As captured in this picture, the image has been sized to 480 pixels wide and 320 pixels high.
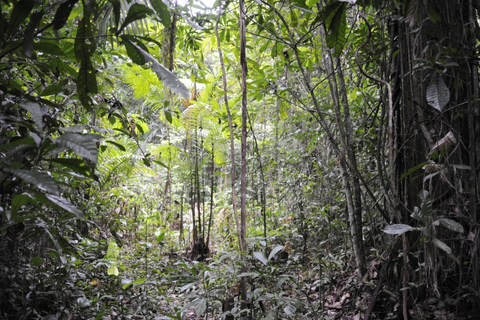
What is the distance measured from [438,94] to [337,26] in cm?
54

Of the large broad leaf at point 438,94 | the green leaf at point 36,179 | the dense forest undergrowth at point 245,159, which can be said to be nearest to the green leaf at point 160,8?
the dense forest undergrowth at point 245,159

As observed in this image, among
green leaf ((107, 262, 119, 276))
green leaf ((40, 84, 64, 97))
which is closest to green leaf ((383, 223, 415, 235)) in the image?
green leaf ((40, 84, 64, 97))

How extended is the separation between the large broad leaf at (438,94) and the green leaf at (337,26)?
44 centimetres

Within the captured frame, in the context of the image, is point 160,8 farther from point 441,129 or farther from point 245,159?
point 441,129

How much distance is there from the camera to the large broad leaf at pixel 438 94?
1.34 metres

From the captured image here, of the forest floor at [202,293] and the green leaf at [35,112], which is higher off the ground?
the green leaf at [35,112]

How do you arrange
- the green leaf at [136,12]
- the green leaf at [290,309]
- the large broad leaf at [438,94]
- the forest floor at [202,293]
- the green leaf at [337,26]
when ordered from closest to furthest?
the green leaf at [136,12] < the green leaf at [337,26] < the large broad leaf at [438,94] < the green leaf at [290,309] < the forest floor at [202,293]

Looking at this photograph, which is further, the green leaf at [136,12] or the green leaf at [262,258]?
the green leaf at [262,258]

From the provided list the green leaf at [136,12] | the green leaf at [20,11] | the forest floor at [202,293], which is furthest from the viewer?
the forest floor at [202,293]

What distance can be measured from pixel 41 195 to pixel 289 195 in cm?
398

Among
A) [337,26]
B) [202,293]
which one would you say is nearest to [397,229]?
[337,26]

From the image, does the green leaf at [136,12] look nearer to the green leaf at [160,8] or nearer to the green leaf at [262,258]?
the green leaf at [160,8]

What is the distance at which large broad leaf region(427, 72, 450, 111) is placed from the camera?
1.34 m

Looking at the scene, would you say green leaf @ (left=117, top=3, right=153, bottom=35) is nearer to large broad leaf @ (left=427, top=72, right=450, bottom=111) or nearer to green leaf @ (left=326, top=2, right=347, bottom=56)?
green leaf @ (left=326, top=2, right=347, bottom=56)
